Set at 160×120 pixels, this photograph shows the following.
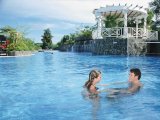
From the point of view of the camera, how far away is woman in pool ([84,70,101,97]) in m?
6.48

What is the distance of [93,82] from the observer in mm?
6621

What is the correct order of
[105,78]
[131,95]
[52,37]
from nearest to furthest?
[131,95] → [105,78] → [52,37]

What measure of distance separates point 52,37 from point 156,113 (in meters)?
79.2

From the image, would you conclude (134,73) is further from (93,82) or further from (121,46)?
(121,46)

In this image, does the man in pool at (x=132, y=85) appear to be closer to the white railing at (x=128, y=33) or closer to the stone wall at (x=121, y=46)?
the stone wall at (x=121, y=46)

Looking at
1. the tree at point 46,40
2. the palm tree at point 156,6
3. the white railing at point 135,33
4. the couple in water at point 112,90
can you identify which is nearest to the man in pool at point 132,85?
the couple in water at point 112,90

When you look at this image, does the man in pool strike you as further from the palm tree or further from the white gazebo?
the palm tree

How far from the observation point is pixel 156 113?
19.4 ft

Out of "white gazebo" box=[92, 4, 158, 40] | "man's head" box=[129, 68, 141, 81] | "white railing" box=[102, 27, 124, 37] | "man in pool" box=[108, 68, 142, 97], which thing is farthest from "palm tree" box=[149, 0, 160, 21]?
"man's head" box=[129, 68, 141, 81]

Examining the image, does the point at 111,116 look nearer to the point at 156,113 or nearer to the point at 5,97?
the point at 156,113

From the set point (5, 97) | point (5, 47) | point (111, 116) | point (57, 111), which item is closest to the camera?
point (111, 116)

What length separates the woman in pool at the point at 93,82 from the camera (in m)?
6.48

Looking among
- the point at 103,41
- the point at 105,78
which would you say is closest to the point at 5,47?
the point at 103,41

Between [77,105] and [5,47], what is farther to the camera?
[5,47]
